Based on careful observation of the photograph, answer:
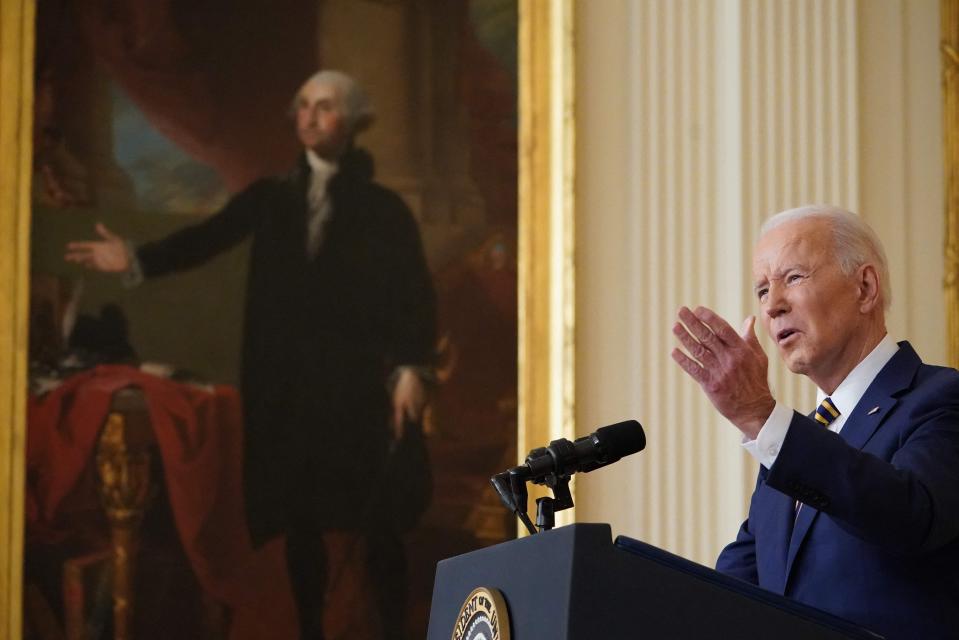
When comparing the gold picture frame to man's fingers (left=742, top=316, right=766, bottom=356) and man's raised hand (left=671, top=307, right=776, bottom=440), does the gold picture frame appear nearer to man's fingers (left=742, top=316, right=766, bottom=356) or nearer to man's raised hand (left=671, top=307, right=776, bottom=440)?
man's fingers (left=742, top=316, right=766, bottom=356)

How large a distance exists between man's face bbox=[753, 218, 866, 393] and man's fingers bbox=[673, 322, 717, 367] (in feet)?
2.23

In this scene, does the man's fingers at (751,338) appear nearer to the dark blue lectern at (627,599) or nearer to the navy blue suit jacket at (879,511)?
the navy blue suit jacket at (879,511)

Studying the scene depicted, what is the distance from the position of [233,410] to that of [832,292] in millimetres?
3054

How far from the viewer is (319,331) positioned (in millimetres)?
6000

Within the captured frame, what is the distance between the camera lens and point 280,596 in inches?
228

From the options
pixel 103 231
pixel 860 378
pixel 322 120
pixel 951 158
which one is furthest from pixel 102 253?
pixel 951 158

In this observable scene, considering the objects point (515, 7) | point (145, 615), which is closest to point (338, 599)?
point (145, 615)

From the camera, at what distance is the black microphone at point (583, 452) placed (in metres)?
2.69

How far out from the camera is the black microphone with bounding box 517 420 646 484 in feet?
8.81

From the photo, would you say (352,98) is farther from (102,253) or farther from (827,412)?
(827,412)

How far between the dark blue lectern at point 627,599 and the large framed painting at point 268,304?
136 inches

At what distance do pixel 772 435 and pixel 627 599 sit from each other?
0.65 metres

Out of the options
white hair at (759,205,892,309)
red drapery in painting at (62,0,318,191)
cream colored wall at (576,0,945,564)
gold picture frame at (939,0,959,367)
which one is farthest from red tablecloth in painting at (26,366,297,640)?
gold picture frame at (939,0,959,367)

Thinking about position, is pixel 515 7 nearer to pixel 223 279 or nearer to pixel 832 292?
pixel 223 279
